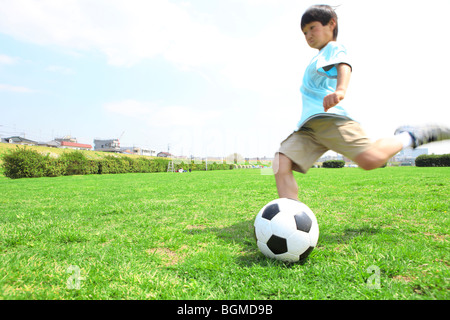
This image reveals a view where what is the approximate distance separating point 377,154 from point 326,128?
54 centimetres

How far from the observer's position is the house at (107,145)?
290 ft

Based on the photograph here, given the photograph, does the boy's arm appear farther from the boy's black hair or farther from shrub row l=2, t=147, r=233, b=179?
shrub row l=2, t=147, r=233, b=179

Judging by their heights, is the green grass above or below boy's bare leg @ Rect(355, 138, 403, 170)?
below

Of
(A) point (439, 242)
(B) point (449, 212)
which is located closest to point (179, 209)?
(A) point (439, 242)

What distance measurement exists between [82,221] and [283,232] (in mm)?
3251

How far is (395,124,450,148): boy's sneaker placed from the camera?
2.72 metres

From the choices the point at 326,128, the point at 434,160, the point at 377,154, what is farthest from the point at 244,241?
the point at 434,160

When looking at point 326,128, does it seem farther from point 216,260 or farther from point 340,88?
point 216,260

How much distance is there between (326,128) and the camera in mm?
2648

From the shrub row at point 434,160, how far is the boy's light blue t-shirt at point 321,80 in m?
36.2

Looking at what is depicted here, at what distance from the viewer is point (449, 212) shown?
3754 mm

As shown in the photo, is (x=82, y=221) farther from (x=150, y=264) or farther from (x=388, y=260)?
(x=388, y=260)

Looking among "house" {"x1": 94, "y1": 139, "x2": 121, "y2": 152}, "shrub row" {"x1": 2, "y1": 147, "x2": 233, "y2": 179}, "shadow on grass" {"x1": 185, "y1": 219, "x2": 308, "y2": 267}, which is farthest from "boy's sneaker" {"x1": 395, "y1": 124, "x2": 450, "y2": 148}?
"house" {"x1": 94, "y1": 139, "x2": 121, "y2": 152}

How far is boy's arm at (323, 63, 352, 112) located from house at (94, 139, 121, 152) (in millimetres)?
92780
